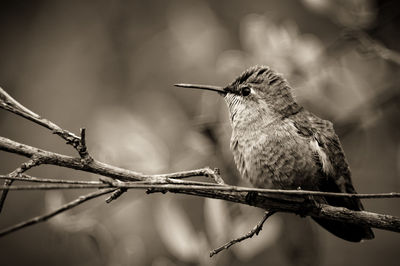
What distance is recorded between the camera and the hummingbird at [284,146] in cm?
232

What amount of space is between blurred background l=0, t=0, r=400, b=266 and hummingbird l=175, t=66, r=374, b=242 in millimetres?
375

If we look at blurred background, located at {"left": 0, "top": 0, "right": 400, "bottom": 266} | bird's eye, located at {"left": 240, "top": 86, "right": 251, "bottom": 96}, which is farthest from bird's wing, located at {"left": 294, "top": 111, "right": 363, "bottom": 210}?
blurred background, located at {"left": 0, "top": 0, "right": 400, "bottom": 266}

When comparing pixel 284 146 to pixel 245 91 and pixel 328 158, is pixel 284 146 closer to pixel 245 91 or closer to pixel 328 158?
pixel 328 158

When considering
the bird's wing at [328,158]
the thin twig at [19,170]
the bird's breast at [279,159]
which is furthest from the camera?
the bird's wing at [328,158]

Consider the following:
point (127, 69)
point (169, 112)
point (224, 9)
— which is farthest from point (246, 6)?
point (169, 112)

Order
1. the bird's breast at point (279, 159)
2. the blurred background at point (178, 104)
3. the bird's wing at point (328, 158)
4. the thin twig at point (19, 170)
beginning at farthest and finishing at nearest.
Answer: the blurred background at point (178, 104) → the bird's wing at point (328, 158) → the bird's breast at point (279, 159) → the thin twig at point (19, 170)

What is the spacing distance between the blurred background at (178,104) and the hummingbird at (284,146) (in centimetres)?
37

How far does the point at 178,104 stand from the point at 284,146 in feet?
5.58

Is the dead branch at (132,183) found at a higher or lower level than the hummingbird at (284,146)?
lower

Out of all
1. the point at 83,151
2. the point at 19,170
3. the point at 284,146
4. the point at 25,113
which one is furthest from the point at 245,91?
the point at 19,170

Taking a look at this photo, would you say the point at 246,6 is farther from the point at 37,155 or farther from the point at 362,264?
the point at 37,155

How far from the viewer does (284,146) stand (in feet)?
7.66

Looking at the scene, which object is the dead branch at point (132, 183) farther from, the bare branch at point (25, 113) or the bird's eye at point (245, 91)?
the bird's eye at point (245, 91)

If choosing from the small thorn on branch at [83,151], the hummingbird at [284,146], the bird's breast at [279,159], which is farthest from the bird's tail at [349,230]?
the small thorn on branch at [83,151]
